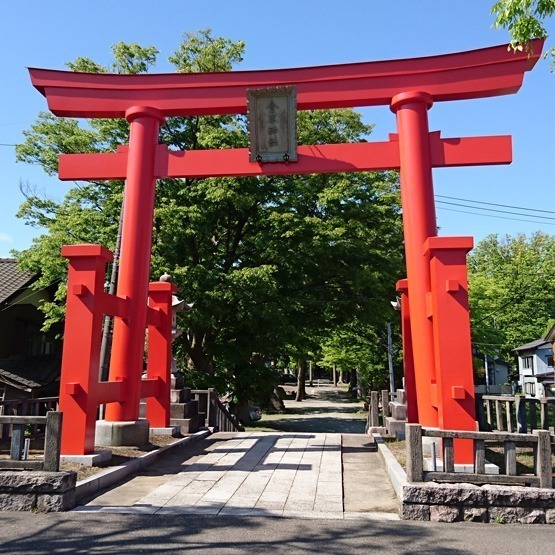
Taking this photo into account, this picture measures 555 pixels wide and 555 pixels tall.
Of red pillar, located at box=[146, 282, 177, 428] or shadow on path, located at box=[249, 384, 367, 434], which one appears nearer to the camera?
red pillar, located at box=[146, 282, 177, 428]

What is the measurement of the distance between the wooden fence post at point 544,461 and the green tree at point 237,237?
1101 centimetres

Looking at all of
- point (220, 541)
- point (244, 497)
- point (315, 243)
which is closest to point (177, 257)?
point (315, 243)

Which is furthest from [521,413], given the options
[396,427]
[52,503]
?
[52,503]

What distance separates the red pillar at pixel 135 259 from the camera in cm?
886

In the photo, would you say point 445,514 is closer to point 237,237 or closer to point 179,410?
point 179,410

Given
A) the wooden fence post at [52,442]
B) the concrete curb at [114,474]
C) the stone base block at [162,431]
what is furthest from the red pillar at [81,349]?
the stone base block at [162,431]

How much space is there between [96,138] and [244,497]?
16036 millimetres

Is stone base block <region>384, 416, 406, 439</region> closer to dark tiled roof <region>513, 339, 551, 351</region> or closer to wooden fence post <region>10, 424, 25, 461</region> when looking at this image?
wooden fence post <region>10, 424, 25, 461</region>

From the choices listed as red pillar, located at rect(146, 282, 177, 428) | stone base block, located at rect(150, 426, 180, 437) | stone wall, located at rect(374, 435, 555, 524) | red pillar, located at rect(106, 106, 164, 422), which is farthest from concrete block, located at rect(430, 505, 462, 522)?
red pillar, located at rect(146, 282, 177, 428)

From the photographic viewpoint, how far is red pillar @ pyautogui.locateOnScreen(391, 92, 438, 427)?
7.88 meters

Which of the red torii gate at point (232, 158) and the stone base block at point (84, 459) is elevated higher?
the red torii gate at point (232, 158)

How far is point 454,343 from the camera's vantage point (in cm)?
687

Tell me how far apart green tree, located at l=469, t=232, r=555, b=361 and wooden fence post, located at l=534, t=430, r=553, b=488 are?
3017 centimetres

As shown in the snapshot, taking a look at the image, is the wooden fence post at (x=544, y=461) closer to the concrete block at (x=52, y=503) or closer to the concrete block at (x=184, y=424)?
the concrete block at (x=52, y=503)
